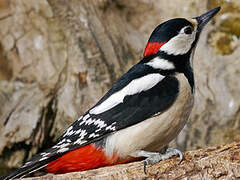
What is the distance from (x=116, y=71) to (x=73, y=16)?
0.77 m

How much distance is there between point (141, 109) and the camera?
10.6 ft

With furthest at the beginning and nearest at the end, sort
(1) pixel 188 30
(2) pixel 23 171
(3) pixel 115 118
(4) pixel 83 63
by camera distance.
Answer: (4) pixel 83 63 → (1) pixel 188 30 → (3) pixel 115 118 → (2) pixel 23 171

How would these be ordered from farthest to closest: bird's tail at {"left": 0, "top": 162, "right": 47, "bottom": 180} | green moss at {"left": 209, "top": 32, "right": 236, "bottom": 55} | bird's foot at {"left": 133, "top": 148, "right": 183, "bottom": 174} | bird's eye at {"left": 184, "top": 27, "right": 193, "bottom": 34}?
green moss at {"left": 209, "top": 32, "right": 236, "bottom": 55}, bird's eye at {"left": 184, "top": 27, "right": 193, "bottom": 34}, bird's tail at {"left": 0, "top": 162, "right": 47, "bottom": 180}, bird's foot at {"left": 133, "top": 148, "right": 183, "bottom": 174}

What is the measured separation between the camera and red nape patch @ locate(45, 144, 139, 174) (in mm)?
3211

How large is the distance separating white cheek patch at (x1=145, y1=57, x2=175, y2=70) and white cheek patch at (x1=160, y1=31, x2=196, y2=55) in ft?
0.25

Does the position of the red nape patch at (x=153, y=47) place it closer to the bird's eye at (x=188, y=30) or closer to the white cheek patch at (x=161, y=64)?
the white cheek patch at (x=161, y=64)

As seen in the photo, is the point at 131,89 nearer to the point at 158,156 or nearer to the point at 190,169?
the point at 158,156

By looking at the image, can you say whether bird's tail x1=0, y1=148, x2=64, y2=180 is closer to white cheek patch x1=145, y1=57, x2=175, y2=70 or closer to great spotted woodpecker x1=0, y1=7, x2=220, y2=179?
great spotted woodpecker x1=0, y1=7, x2=220, y2=179

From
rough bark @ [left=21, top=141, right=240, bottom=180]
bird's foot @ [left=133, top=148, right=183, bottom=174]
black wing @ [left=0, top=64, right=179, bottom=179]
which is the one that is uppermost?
black wing @ [left=0, top=64, right=179, bottom=179]

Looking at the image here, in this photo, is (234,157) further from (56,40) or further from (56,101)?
(56,40)

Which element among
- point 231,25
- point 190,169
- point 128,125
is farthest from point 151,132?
point 231,25

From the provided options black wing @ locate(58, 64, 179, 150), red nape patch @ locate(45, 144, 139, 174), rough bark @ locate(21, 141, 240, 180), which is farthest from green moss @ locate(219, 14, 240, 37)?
rough bark @ locate(21, 141, 240, 180)

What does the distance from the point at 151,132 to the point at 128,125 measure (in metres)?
0.17

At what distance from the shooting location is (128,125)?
3195 millimetres
